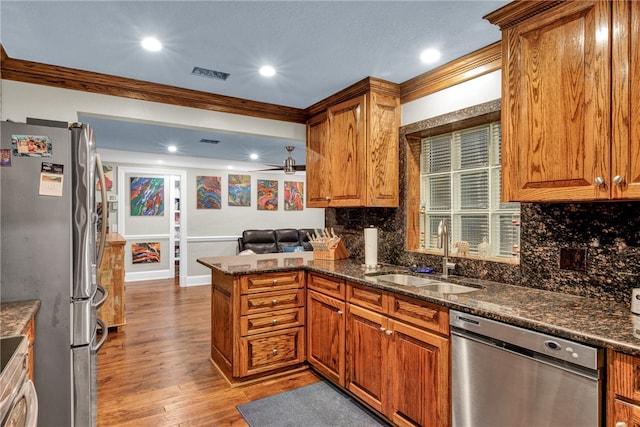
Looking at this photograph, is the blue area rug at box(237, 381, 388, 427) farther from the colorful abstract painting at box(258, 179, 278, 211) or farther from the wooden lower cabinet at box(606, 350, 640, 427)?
the colorful abstract painting at box(258, 179, 278, 211)

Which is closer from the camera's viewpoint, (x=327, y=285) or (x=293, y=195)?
(x=327, y=285)

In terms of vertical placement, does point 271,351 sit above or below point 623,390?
below

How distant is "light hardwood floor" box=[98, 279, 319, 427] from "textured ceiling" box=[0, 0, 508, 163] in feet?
7.75

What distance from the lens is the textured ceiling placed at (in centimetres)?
192

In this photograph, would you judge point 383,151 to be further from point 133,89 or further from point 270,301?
point 133,89

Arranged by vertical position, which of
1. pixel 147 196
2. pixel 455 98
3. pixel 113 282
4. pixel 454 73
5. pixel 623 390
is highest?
pixel 454 73

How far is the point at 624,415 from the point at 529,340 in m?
0.35

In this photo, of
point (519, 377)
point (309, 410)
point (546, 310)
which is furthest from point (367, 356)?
point (546, 310)

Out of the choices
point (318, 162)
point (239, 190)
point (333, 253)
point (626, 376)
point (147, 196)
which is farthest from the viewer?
point (239, 190)

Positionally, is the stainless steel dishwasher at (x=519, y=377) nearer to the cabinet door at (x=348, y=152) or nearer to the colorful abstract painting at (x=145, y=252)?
the cabinet door at (x=348, y=152)

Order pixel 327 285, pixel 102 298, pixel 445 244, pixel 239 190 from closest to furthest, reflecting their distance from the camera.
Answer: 1. pixel 102 298
2. pixel 445 244
3. pixel 327 285
4. pixel 239 190

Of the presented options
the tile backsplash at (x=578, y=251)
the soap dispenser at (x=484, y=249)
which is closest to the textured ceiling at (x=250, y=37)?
the tile backsplash at (x=578, y=251)

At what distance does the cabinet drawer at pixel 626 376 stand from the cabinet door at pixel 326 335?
1580mm

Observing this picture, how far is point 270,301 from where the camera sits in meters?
2.86
